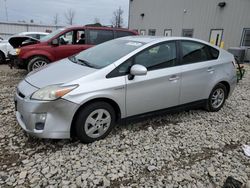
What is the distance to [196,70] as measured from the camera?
12.3 ft

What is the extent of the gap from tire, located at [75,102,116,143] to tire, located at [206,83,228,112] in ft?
6.99

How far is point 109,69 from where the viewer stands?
2.95 metres

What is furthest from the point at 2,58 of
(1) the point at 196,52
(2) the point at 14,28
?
(2) the point at 14,28

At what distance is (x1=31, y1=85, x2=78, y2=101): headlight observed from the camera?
262 centimetres

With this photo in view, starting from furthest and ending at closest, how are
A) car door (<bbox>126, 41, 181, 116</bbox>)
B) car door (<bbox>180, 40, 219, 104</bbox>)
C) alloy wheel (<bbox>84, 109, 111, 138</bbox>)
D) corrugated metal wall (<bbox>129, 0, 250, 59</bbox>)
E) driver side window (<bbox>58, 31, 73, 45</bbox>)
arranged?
1. corrugated metal wall (<bbox>129, 0, 250, 59</bbox>)
2. driver side window (<bbox>58, 31, 73, 45</bbox>)
3. car door (<bbox>180, 40, 219, 104</bbox>)
4. car door (<bbox>126, 41, 181, 116</bbox>)
5. alloy wheel (<bbox>84, 109, 111, 138</bbox>)

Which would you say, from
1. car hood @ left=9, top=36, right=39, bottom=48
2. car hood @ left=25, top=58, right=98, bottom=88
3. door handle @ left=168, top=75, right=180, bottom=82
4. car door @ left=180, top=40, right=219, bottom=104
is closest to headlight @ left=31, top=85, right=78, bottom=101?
car hood @ left=25, top=58, right=98, bottom=88

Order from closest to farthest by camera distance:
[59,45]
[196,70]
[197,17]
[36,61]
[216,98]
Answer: [196,70]
[216,98]
[36,61]
[59,45]
[197,17]

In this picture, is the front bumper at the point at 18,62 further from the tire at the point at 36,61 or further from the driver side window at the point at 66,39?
the driver side window at the point at 66,39

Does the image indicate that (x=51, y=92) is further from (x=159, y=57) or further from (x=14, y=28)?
(x=14, y=28)

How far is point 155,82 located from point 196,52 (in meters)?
1.15

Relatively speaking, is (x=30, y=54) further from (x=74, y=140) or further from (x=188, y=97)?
(x=188, y=97)

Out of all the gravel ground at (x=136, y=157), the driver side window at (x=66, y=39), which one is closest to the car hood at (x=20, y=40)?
the driver side window at (x=66, y=39)

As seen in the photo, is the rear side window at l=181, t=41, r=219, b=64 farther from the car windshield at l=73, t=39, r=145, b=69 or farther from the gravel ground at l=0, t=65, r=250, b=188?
the gravel ground at l=0, t=65, r=250, b=188

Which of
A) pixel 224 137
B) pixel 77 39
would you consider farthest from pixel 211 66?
pixel 77 39
